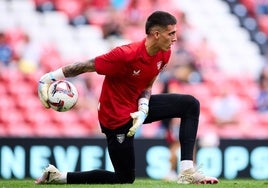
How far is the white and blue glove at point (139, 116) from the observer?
7.21 m

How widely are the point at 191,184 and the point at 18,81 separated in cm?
771

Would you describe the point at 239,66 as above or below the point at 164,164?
above

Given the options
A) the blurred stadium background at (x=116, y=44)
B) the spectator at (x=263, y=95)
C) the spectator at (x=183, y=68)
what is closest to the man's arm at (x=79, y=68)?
the blurred stadium background at (x=116, y=44)

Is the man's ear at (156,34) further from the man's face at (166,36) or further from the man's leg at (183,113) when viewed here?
the man's leg at (183,113)

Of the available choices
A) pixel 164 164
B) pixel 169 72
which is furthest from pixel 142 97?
pixel 169 72

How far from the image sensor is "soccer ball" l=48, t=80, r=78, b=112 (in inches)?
282

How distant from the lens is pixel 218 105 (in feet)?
46.3

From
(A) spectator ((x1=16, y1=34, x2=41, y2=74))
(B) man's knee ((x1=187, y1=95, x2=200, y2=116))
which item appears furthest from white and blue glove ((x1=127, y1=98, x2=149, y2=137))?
(A) spectator ((x1=16, y1=34, x2=41, y2=74))

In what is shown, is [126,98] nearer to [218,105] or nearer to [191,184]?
[191,184]

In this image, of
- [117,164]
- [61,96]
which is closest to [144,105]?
[117,164]

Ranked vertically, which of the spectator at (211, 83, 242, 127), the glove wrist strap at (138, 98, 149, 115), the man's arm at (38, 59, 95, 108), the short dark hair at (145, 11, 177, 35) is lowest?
the spectator at (211, 83, 242, 127)

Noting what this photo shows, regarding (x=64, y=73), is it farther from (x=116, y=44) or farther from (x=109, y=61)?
(x=116, y=44)

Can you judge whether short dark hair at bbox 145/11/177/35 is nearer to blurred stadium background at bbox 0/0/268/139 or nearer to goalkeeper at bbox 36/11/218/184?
goalkeeper at bbox 36/11/218/184

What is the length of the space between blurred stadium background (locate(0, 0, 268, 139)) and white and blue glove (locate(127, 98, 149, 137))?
6378 mm
